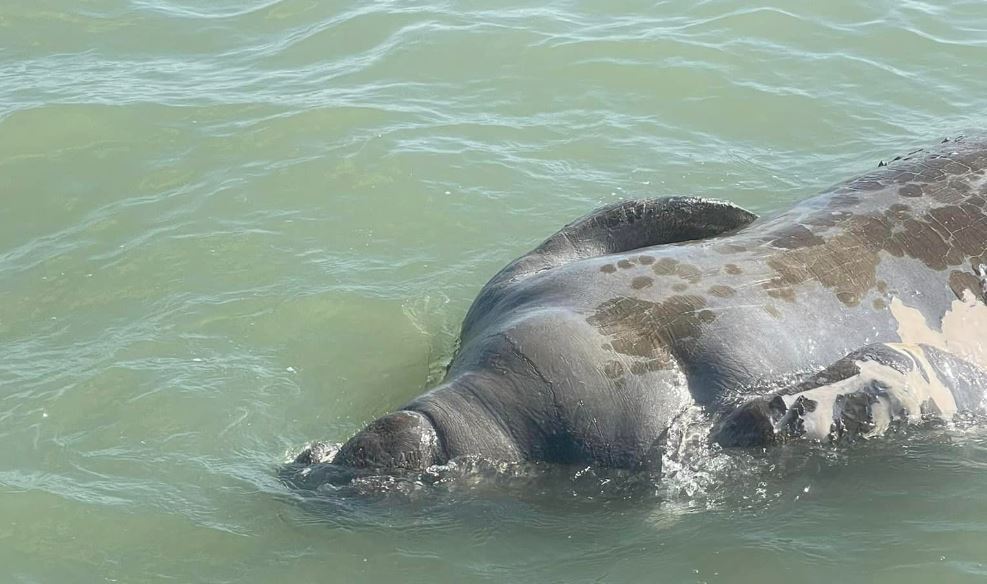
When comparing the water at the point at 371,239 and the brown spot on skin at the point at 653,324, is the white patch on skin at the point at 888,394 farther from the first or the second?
the brown spot on skin at the point at 653,324

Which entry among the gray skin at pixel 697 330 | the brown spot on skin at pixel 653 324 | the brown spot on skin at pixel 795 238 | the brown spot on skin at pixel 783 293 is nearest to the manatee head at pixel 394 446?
the gray skin at pixel 697 330

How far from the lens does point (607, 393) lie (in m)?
5.86

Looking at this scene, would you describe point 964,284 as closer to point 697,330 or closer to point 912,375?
point 912,375

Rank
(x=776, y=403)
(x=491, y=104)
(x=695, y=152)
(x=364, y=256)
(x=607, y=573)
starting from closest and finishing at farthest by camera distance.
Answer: (x=607, y=573) → (x=776, y=403) → (x=364, y=256) → (x=695, y=152) → (x=491, y=104)

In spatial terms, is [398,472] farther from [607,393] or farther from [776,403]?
[776,403]

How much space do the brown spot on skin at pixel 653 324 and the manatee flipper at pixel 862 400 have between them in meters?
0.44

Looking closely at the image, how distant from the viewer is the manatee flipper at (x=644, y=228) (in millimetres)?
7207

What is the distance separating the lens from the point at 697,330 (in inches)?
239

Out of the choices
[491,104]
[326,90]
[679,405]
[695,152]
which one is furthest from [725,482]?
[326,90]

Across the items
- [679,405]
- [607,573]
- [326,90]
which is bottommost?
[607,573]

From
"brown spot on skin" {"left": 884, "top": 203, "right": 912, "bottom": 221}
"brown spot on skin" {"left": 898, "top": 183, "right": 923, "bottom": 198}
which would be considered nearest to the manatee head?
"brown spot on skin" {"left": 884, "top": 203, "right": 912, "bottom": 221}

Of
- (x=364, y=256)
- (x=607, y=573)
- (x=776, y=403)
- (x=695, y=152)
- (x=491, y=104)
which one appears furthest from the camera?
(x=491, y=104)

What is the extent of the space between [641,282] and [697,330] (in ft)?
1.37

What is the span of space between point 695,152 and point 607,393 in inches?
188
